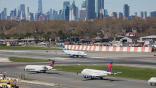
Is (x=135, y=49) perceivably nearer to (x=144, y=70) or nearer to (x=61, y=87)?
(x=144, y=70)

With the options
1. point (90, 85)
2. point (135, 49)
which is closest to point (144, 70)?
point (90, 85)

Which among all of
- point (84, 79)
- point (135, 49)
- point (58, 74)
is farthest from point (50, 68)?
point (135, 49)

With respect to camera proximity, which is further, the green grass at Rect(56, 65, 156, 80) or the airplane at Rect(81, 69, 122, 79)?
the green grass at Rect(56, 65, 156, 80)

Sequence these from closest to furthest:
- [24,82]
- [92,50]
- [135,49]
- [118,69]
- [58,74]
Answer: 1. [24,82]
2. [58,74]
3. [118,69]
4. [135,49]
5. [92,50]

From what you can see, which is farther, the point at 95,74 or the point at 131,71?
the point at 131,71

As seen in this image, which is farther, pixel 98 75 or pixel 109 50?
pixel 109 50

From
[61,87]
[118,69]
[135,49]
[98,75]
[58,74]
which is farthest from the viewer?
[135,49]

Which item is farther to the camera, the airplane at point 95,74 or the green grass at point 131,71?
the green grass at point 131,71

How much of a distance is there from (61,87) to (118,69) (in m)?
32.0

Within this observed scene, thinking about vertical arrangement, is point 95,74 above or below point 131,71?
above

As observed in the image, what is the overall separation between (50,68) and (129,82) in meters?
21.0

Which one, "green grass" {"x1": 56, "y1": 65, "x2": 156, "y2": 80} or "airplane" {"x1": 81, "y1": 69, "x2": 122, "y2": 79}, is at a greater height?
"airplane" {"x1": 81, "y1": 69, "x2": 122, "y2": 79}

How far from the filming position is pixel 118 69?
107 metres

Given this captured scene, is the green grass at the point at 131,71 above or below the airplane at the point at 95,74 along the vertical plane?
below
